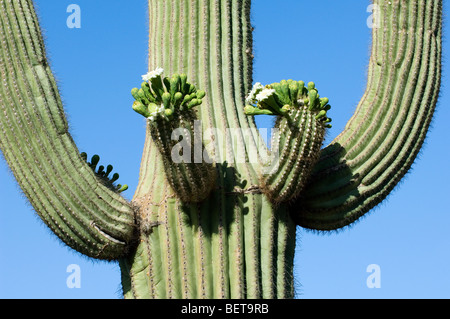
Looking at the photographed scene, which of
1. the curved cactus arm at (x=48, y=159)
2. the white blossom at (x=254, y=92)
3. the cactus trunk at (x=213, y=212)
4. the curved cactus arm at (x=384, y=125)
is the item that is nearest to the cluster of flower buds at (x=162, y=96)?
the cactus trunk at (x=213, y=212)

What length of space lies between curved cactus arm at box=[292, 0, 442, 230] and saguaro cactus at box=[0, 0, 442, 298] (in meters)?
0.01

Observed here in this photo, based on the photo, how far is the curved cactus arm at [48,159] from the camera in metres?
5.23

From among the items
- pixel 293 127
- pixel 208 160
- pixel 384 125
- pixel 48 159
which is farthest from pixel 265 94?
pixel 48 159

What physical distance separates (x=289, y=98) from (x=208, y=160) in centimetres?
68

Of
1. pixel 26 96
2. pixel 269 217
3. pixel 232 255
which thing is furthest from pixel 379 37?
pixel 26 96

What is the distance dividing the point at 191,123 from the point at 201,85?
82 cm

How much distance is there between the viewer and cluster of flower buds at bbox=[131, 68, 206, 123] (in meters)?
4.85

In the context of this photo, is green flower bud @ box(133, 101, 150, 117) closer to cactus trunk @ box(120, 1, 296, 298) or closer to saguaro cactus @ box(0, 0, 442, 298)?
saguaro cactus @ box(0, 0, 442, 298)

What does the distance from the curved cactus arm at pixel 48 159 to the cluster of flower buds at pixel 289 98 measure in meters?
1.22

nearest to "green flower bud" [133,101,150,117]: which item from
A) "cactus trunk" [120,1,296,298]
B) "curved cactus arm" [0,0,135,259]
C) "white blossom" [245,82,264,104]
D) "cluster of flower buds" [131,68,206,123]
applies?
"cluster of flower buds" [131,68,206,123]

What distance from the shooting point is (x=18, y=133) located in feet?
17.3

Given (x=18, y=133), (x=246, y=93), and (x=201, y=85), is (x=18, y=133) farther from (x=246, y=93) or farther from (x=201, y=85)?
(x=246, y=93)

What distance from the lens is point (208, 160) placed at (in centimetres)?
520

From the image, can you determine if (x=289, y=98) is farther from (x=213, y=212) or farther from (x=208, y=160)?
(x=213, y=212)
